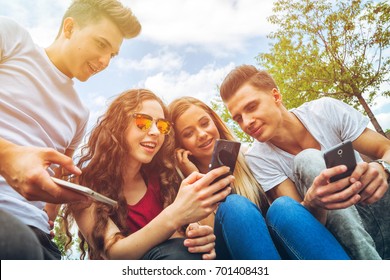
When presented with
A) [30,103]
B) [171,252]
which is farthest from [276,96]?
[30,103]

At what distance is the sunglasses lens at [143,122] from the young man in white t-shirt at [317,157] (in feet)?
1.42

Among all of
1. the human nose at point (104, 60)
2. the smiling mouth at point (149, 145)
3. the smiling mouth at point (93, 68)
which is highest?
the human nose at point (104, 60)

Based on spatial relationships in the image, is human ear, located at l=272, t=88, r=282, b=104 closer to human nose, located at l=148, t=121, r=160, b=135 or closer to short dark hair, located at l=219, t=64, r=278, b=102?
short dark hair, located at l=219, t=64, r=278, b=102

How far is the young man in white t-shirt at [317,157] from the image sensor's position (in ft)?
3.47

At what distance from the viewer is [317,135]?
1.55 m

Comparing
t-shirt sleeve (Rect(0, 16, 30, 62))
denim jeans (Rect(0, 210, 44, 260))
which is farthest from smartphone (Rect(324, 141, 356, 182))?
t-shirt sleeve (Rect(0, 16, 30, 62))

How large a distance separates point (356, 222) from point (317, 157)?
246mm

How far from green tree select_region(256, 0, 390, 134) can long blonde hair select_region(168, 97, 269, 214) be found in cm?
46

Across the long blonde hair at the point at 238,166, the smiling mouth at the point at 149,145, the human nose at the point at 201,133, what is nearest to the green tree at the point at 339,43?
the long blonde hair at the point at 238,166

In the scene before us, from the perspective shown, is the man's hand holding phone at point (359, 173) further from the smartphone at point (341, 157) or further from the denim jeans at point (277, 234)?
the denim jeans at point (277, 234)

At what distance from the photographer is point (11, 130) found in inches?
49.0

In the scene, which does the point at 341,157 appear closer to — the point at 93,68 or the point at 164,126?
the point at 164,126

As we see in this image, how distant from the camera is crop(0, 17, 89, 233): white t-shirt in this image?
1.21 m
